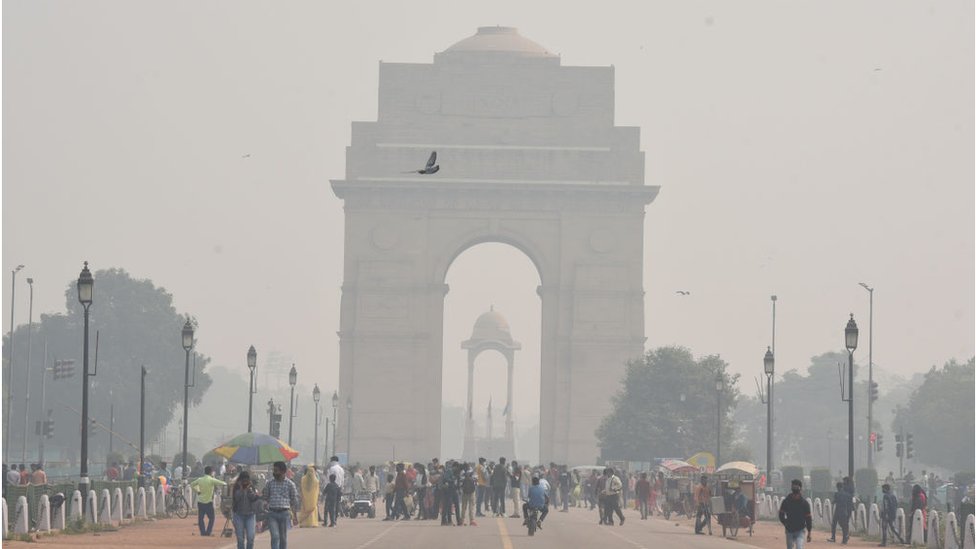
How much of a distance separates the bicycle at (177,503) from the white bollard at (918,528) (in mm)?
17535

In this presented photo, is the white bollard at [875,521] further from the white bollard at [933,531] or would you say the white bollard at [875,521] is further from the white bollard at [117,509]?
the white bollard at [117,509]

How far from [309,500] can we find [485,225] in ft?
217

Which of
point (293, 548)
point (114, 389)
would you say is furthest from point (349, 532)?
point (114, 389)

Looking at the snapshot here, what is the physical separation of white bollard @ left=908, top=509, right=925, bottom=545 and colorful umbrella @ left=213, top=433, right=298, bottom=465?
46.6 feet

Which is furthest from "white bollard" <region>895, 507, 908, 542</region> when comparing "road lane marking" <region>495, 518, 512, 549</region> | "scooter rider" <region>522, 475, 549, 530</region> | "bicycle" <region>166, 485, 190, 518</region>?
"bicycle" <region>166, 485, 190, 518</region>

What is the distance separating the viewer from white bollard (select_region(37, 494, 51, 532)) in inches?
1542

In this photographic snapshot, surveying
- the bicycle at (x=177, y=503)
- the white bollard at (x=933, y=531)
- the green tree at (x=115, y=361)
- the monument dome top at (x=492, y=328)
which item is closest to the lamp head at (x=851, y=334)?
the white bollard at (x=933, y=531)

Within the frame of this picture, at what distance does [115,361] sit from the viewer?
139 metres

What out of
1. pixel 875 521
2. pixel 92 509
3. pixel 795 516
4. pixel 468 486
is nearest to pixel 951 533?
pixel 795 516

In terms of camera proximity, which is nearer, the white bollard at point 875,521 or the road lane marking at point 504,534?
the road lane marking at point 504,534

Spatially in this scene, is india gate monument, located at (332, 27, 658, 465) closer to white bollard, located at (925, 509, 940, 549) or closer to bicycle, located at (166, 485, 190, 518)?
bicycle, located at (166, 485, 190, 518)

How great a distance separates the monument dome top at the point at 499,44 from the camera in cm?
11406

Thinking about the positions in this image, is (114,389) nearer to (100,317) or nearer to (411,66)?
(100,317)

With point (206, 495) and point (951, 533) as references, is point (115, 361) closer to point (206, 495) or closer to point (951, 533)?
point (206, 495)
